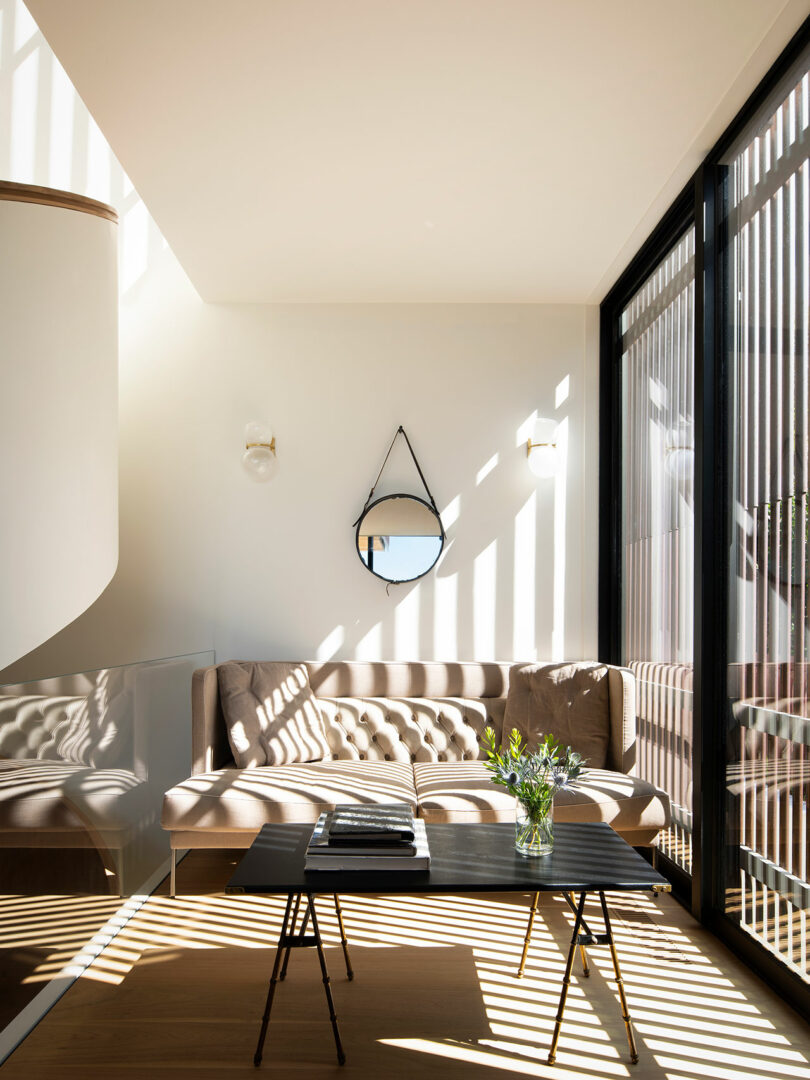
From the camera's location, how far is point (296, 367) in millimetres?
4730

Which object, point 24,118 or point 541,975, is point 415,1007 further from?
point 24,118

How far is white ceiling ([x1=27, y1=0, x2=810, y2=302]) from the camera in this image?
8.09ft

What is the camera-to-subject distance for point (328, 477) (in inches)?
185

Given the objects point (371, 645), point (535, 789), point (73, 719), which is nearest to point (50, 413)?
point (73, 719)

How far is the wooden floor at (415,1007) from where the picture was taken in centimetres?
221

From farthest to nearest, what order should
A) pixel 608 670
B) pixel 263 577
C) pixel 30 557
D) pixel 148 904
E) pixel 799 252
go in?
pixel 263 577
pixel 608 670
pixel 148 904
pixel 30 557
pixel 799 252

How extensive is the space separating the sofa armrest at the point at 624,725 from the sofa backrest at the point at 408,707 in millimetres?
103

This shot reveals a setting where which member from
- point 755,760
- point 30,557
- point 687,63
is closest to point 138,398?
point 30,557

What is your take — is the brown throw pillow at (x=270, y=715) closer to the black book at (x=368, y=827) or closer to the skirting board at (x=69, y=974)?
the skirting board at (x=69, y=974)

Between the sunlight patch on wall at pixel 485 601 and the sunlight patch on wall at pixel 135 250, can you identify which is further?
the sunlight patch on wall at pixel 135 250

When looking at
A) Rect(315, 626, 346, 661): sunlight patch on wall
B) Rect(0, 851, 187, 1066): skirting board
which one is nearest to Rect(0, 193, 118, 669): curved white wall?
Rect(0, 851, 187, 1066): skirting board

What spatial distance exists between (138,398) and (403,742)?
2357mm

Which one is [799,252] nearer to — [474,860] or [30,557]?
[474,860]

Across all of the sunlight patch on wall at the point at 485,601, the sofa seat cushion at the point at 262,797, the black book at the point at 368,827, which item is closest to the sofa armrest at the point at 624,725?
the sunlight patch on wall at the point at 485,601
